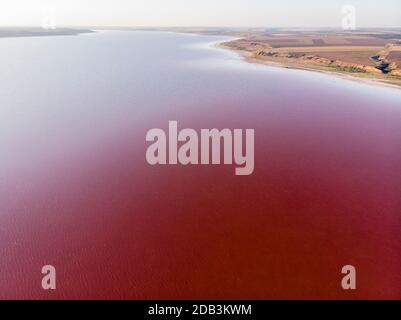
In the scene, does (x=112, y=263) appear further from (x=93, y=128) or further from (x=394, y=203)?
(x=93, y=128)

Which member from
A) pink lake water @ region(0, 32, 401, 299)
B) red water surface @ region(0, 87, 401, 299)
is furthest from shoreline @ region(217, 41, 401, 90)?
red water surface @ region(0, 87, 401, 299)

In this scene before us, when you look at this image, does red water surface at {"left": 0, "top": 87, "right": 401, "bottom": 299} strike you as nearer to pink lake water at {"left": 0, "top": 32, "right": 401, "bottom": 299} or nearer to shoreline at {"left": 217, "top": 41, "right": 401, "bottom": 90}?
pink lake water at {"left": 0, "top": 32, "right": 401, "bottom": 299}

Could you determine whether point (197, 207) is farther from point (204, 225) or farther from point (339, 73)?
point (339, 73)

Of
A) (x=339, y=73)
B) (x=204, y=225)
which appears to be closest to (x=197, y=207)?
(x=204, y=225)

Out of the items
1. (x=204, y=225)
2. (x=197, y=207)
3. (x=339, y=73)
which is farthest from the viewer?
(x=339, y=73)

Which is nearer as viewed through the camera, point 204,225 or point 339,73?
point 204,225

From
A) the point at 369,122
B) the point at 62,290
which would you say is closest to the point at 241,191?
the point at 62,290

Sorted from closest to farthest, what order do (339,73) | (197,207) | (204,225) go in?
1. (204,225)
2. (197,207)
3. (339,73)

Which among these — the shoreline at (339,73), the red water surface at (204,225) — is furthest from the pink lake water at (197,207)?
the shoreline at (339,73)
